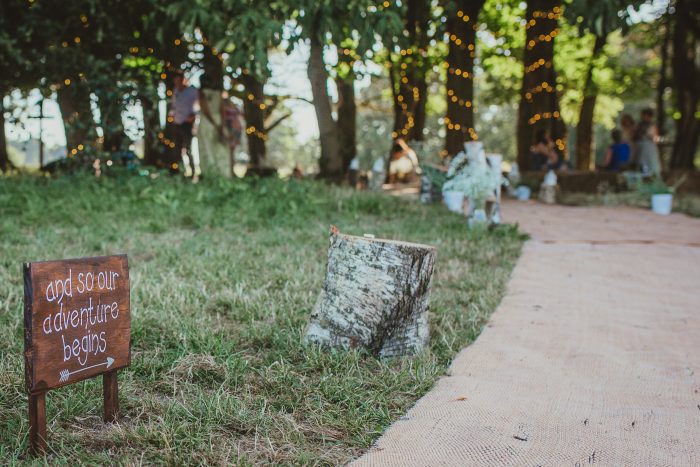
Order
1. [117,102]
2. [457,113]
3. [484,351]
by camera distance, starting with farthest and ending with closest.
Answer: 1. [457,113]
2. [117,102]
3. [484,351]

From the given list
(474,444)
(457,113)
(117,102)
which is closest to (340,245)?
(474,444)

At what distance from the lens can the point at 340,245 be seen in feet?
10.1

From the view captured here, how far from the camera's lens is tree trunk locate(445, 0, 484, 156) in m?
12.4

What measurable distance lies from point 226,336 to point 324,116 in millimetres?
8341

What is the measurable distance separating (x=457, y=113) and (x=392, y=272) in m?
10.0

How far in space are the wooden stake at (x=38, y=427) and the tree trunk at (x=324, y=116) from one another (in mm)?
7872

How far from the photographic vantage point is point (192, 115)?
429 inches

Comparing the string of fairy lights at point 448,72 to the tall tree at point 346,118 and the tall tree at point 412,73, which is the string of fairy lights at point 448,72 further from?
the tall tree at point 346,118

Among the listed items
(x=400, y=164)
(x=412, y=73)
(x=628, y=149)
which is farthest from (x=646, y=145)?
(x=412, y=73)

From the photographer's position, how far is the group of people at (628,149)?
13.0m

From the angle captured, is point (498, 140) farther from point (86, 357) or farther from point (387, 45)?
point (86, 357)

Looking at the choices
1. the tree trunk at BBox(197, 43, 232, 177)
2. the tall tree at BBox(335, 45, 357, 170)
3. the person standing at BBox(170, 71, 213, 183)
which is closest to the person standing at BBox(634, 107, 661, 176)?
the tall tree at BBox(335, 45, 357, 170)

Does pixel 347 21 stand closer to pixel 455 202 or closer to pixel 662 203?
pixel 455 202

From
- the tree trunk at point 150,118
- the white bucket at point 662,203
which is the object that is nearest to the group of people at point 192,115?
the tree trunk at point 150,118
